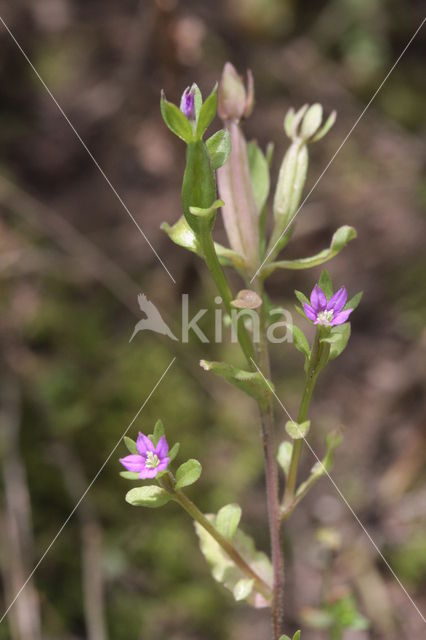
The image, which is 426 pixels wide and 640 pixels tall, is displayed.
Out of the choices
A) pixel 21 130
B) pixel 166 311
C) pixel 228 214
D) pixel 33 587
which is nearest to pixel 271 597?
pixel 228 214

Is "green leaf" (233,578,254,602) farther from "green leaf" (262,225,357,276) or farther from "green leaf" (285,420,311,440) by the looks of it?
"green leaf" (262,225,357,276)

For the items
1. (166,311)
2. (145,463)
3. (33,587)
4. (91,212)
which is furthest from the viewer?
(91,212)

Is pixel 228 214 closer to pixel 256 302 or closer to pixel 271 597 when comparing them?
pixel 256 302

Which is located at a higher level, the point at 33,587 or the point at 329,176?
the point at 329,176

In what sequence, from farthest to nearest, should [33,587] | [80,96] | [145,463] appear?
[80,96]
[33,587]
[145,463]

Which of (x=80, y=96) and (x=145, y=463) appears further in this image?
(x=80, y=96)

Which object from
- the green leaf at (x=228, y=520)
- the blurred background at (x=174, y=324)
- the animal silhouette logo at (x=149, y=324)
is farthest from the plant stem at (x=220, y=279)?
the animal silhouette logo at (x=149, y=324)
